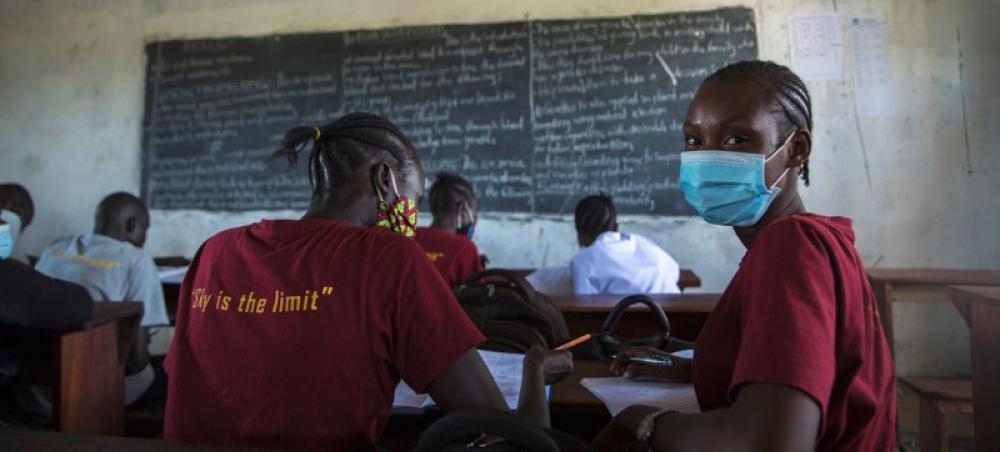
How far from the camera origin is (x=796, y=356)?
2.41 feet

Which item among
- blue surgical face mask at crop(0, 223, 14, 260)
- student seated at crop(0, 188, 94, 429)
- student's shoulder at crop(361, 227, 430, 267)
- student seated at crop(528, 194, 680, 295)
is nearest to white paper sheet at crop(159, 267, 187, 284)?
student seated at crop(0, 188, 94, 429)

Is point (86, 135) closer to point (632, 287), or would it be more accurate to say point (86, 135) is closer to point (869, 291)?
point (632, 287)

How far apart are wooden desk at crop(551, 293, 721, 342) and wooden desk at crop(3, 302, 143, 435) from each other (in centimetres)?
A: 144

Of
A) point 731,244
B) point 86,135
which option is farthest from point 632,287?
point 86,135

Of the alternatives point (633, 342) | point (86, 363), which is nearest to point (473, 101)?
point (86, 363)

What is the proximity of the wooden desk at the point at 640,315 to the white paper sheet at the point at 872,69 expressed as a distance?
2.22m

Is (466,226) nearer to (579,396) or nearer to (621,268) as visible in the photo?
(621,268)

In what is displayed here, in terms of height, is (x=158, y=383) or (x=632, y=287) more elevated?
(x=632, y=287)

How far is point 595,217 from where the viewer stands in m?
3.17

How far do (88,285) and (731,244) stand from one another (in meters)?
3.27

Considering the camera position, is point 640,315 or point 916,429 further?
point 916,429

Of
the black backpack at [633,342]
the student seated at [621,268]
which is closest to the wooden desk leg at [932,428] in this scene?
the student seated at [621,268]

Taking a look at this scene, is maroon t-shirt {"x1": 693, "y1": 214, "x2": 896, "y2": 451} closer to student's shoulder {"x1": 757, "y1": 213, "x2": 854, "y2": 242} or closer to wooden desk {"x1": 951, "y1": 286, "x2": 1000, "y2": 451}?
student's shoulder {"x1": 757, "y1": 213, "x2": 854, "y2": 242}

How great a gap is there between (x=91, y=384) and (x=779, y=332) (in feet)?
7.09
